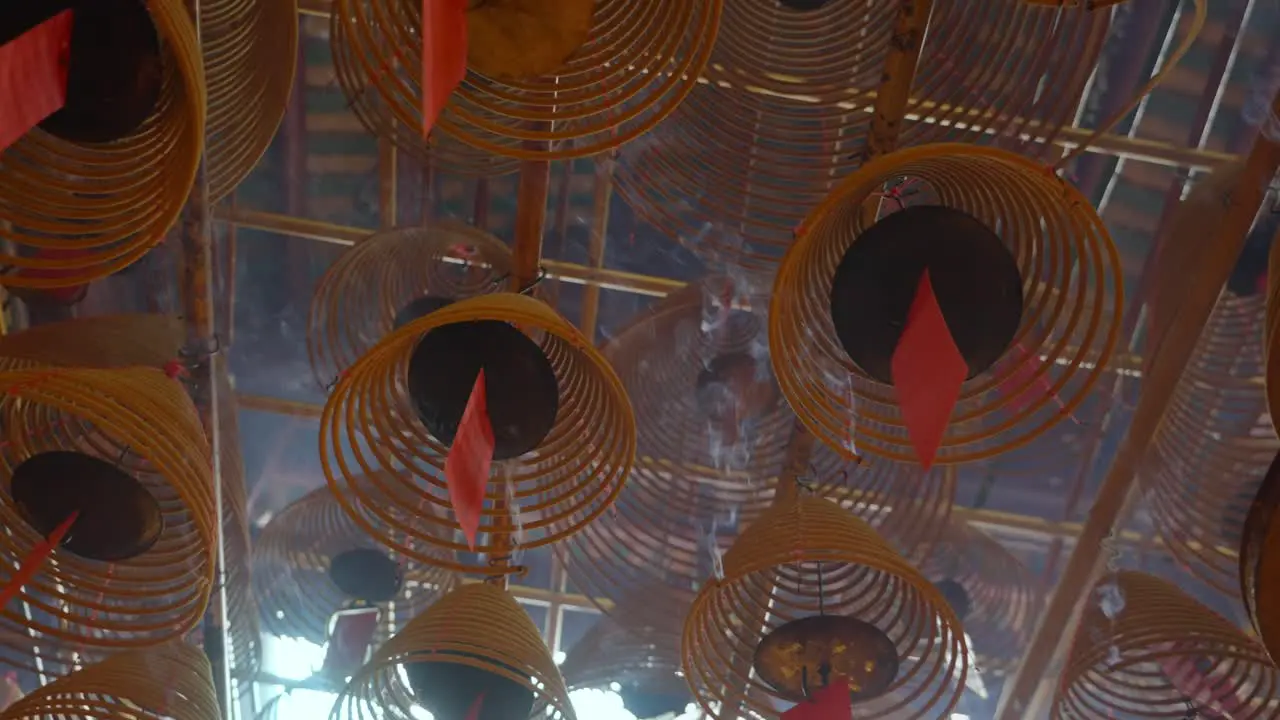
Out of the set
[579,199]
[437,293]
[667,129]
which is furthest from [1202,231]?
[437,293]

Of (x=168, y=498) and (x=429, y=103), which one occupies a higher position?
(x=429, y=103)

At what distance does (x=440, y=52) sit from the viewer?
1305 millimetres

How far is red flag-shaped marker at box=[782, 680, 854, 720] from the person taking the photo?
1.91 m

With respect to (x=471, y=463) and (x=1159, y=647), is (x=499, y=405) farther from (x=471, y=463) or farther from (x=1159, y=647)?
(x=1159, y=647)

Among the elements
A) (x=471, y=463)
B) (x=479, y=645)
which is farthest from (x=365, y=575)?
(x=471, y=463)

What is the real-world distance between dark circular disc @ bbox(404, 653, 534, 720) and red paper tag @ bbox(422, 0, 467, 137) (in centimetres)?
115

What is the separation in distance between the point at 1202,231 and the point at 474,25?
60.5 inches

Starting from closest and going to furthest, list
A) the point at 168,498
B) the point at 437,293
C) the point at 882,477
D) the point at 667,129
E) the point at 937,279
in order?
1. the point at 937,279
2. the point at 168,498
3. the point at 667,129
4. the point at 882,477
5. the point at 437,293

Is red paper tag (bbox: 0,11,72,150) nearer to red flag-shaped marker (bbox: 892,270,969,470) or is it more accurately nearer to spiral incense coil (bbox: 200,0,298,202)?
spiral incense coil (bbox: 200,0,298,202)

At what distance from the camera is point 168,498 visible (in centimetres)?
224

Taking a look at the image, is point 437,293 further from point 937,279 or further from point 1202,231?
point 1202,231

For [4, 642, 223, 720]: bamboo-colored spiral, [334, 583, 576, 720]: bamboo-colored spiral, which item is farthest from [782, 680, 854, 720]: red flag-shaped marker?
[4, 642, 223, 720]: bamboo-colored spiral

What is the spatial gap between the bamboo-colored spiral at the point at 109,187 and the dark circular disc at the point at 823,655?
126cm

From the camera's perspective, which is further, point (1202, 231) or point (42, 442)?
point (1202, 231)
